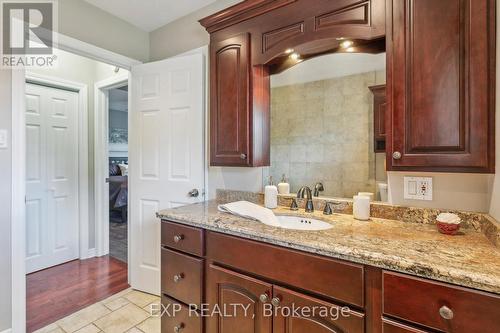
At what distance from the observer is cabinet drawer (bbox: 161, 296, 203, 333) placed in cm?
144

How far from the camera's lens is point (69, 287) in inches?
95.7

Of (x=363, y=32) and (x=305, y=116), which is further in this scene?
(x=305, y=116)

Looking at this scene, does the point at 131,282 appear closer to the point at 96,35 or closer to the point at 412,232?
the point at 96,35

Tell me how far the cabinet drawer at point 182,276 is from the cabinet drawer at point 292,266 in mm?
137

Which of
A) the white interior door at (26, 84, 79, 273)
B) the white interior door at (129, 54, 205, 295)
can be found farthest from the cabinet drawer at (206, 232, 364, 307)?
the white interior door at (26, 84, 79, 273)

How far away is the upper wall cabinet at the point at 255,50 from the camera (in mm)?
1419

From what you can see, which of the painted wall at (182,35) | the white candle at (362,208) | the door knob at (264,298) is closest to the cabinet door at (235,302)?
the door knob at (264,298)

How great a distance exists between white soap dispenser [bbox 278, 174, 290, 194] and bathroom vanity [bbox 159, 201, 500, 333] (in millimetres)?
303

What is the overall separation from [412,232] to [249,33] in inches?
57.5

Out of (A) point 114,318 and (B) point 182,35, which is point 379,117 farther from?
(A) point 114,318

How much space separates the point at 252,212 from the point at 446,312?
2.98 feet

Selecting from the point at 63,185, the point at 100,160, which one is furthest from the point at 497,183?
the point at 63,185

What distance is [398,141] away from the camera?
1.20m

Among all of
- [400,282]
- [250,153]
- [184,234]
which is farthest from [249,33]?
[400,282]
